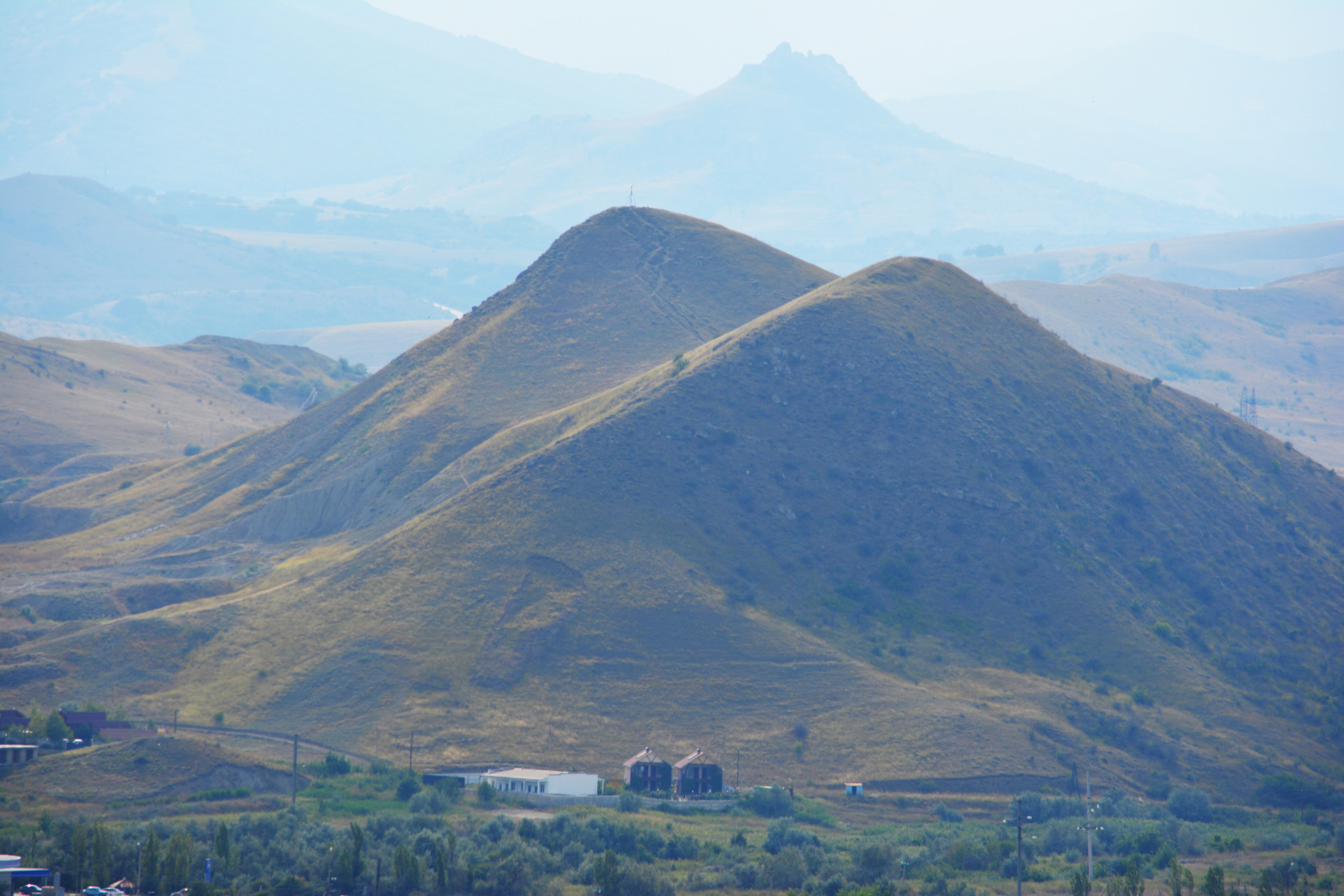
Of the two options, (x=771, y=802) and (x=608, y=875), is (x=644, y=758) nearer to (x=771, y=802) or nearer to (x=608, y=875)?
(x=771, y=802)

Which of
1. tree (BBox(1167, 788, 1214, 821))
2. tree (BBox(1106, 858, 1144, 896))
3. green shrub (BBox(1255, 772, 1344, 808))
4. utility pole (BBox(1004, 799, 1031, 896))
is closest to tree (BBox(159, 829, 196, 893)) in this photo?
utility pole (BBox(1004, 799, 1031, 896))

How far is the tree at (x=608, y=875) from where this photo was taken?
200ft

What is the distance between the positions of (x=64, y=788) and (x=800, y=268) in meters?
93.9

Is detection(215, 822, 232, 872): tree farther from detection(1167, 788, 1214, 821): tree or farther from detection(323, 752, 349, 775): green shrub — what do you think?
detection(1167, 788, 1214, 821): tree

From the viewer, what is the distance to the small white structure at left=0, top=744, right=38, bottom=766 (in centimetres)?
7438

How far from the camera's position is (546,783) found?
255 ft

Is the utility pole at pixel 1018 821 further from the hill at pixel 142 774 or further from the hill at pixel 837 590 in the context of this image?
the hill at pixel 142 774

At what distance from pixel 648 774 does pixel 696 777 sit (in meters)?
2.70

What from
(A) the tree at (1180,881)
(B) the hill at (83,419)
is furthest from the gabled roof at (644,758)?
(B) the hill at (83,419)

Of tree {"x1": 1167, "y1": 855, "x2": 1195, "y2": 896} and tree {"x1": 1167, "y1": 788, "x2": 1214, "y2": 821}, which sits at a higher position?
tree {"x1": 1167, "y1": 788, "x2": 1214, "y2": 821}

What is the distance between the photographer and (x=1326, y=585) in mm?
105250

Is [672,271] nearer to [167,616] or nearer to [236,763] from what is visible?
[167,616]

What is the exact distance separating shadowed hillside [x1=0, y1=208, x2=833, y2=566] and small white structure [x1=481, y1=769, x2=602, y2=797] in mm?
32805

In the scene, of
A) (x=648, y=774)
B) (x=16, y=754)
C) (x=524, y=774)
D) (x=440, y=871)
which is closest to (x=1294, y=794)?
(x=648, y=774)
